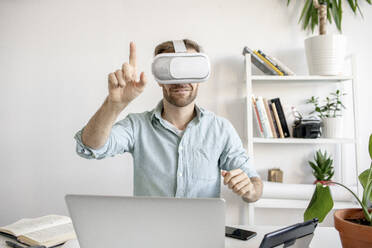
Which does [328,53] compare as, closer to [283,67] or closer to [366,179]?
[283,67]

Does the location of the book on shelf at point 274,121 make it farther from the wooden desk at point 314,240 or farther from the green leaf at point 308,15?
the wooden desk at point 314,240

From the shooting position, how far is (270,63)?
81.2 inches

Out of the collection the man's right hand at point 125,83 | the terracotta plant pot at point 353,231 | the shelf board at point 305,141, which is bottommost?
the terracotta plant pot at point 353,231

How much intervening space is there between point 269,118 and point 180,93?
2.64ft

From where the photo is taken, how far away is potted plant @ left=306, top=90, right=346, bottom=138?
6.75 feet

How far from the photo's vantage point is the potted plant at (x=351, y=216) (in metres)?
0.85

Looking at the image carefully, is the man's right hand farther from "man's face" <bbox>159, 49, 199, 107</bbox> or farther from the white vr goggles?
"man's face" <bbox>159, 49, 199, 107</bbox>

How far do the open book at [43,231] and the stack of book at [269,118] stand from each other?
1.27 m

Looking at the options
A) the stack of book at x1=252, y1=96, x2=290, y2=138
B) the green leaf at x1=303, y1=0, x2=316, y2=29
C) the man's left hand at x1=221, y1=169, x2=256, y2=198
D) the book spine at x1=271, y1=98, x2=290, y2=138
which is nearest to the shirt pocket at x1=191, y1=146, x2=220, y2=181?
the man's left hand at x1=221, y1=169, x2=256, y2=198

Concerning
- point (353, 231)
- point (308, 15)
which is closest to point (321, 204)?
point (353, 231)

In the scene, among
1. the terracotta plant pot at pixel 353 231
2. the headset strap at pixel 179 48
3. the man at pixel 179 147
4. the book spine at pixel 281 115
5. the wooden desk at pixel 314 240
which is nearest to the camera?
the terracotta plant pot at pixel 353 231

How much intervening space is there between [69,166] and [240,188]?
1.70m

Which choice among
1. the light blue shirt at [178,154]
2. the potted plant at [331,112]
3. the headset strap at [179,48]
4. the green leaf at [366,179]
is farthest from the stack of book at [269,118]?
the headset strap at [179,48]

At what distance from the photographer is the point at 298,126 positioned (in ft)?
6.91
